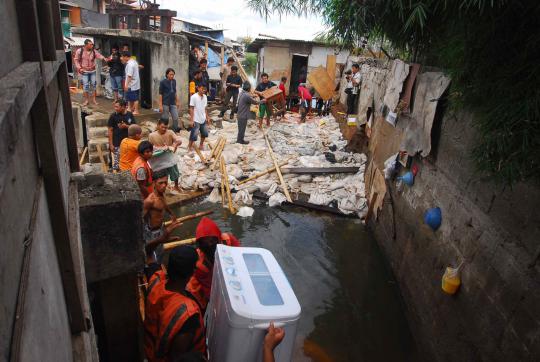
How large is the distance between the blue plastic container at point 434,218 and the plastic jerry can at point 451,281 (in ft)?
2.74

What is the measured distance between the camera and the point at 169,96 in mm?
10648

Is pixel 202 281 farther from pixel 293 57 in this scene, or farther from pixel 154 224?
pixel 293 57

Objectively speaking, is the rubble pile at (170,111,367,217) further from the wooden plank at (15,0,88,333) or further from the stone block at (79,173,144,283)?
the wooden plank at (15,0,88,333)

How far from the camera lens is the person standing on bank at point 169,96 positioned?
10.4 metres

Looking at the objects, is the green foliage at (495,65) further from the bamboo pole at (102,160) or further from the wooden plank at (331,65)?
the wooden plank at (331,65)

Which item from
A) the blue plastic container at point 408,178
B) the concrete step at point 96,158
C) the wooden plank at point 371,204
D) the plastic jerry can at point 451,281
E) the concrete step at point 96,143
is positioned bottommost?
the wooden plank at point 371,204

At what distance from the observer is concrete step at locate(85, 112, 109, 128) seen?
9953 mm

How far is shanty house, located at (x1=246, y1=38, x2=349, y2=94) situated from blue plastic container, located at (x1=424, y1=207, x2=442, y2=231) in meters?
15.2

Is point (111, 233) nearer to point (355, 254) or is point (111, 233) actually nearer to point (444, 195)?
point (444, 195)

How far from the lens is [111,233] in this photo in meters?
3.14

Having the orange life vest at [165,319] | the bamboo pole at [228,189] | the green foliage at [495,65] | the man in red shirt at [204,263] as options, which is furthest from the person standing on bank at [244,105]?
the orange life vest at [165,319]

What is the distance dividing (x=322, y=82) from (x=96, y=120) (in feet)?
33.5

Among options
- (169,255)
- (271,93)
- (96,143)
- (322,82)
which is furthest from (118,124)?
(322,82)

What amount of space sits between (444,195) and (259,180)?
5094 mm
